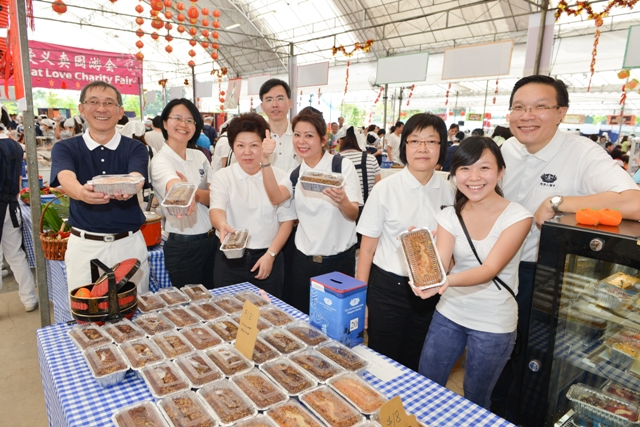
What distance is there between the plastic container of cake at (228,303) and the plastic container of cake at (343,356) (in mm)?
511

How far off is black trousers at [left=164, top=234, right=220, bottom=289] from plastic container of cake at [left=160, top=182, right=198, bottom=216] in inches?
24.7

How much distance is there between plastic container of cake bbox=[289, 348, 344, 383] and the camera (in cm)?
144

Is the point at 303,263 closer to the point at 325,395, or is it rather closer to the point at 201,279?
the point at 201,279

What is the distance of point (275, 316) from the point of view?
188 cm

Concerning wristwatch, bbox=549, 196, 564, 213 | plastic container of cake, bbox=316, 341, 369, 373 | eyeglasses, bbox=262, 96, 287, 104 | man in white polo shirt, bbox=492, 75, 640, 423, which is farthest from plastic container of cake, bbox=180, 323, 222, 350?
eyeglasses, bbox=262, 96, 287, 104

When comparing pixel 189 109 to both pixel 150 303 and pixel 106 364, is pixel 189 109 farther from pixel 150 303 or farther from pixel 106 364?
pixel 106 364

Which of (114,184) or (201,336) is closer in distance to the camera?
(201,336)

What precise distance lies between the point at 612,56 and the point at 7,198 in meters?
13.3

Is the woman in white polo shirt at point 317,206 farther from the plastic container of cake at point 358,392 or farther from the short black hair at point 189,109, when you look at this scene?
the plastic container of cake at point 358,392

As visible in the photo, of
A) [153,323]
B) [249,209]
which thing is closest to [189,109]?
[249,209]

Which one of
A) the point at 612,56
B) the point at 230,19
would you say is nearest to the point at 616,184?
the point at 612,56

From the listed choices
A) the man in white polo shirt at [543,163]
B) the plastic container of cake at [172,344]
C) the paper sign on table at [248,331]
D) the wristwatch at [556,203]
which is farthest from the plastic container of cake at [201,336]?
the wristwatch at [556,203]

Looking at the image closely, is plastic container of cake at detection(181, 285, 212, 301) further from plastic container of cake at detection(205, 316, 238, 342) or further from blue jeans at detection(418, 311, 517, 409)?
blue jeans at detection(418, 311, 517, 409)

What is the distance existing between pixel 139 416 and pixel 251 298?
869 mm
